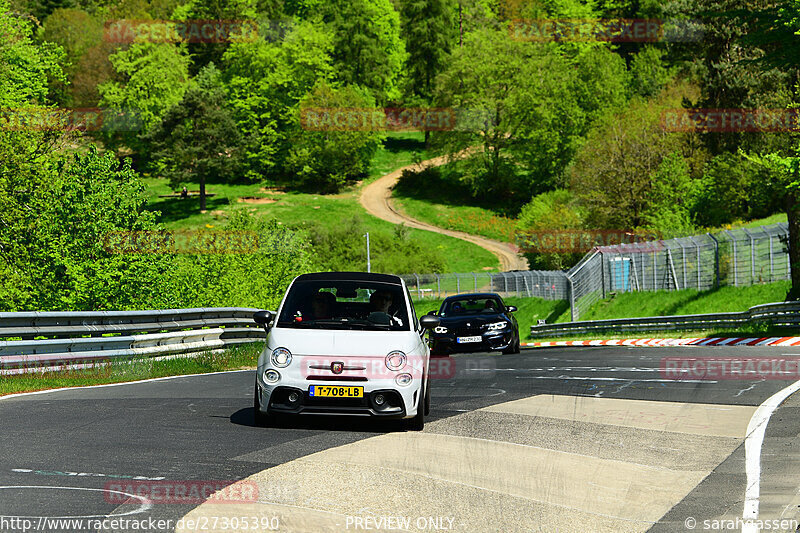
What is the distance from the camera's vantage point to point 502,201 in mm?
96375

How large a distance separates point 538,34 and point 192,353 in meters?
97.6

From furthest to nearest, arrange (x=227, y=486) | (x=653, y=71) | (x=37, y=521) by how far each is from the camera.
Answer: (x=653, y=71) → (x=227, y=486) → (x=37, y=521)

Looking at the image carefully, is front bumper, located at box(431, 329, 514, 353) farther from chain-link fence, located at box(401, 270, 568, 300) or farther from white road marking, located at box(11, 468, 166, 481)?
chain-link fence, located at box(401, 270, 568, 300)

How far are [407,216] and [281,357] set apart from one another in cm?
8153

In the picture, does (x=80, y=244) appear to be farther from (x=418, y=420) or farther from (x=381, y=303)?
(x=418, y=420)

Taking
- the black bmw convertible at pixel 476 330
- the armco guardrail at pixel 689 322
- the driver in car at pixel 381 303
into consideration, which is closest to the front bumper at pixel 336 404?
the driver in car at pixel 381 303

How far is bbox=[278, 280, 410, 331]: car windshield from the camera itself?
1045 centimetres

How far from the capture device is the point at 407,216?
9119 cm

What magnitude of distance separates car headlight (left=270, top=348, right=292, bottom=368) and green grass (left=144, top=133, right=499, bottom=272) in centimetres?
6839

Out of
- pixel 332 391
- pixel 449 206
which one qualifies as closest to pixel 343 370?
pixel 332 391

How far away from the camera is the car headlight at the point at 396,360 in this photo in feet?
32.4

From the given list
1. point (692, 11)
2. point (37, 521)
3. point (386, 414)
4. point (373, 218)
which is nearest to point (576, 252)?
point (692, 11)

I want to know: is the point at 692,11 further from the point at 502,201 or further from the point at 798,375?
the point at 798,375

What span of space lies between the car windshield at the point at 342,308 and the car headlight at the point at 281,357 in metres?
0.56
